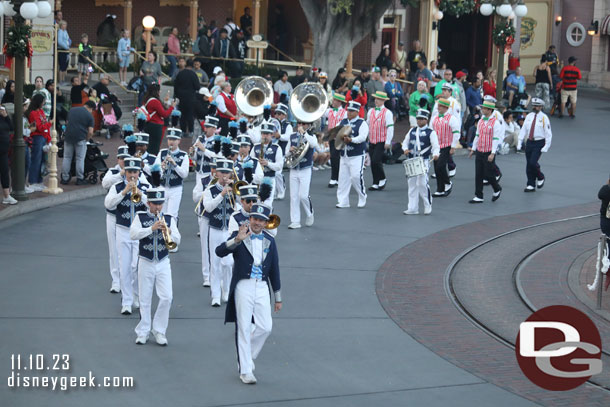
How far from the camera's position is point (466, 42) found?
40438mm

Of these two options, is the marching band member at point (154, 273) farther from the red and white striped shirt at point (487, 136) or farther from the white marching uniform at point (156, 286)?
the red and white striped shirt at point (487, 136)

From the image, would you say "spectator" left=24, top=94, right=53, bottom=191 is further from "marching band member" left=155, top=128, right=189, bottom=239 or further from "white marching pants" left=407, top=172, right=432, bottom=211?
"white marching pants" left=407, top=172, right=432, bottom=211

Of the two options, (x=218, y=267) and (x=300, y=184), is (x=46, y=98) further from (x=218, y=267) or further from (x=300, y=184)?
(x=218, y=267)

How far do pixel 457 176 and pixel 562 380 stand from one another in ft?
40.8

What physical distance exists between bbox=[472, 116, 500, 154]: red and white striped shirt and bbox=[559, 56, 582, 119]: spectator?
12.7 meters

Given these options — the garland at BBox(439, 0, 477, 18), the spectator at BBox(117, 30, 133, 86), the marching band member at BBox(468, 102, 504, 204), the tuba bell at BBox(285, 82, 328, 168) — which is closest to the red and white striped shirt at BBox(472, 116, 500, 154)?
the marching band member at BBox(468, 102, 504, 204)

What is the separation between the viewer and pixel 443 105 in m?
20.0

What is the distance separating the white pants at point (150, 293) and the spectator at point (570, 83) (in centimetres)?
2250

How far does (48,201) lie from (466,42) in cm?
2532

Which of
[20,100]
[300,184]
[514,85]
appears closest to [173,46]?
[514,85]

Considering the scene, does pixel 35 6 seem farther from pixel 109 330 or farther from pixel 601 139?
pixel 601 139

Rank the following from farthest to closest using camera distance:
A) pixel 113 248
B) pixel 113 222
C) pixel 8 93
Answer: pixel 8 93
pixel 113 248
pixel 113 222

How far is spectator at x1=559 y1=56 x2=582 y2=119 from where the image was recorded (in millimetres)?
31500

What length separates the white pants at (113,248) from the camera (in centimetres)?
1316
